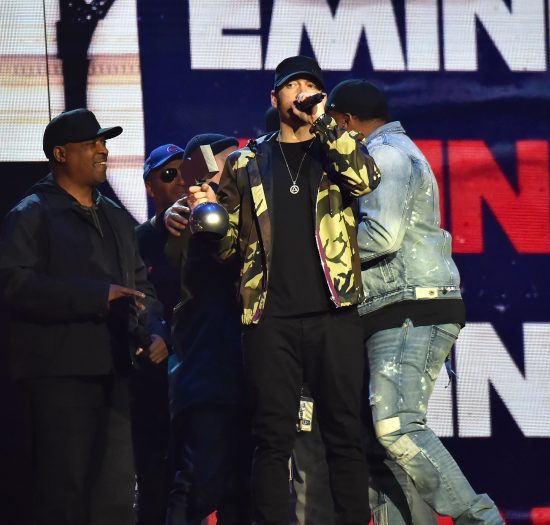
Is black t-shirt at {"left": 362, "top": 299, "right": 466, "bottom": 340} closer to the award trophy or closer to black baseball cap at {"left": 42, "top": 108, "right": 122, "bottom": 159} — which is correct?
the award trophy

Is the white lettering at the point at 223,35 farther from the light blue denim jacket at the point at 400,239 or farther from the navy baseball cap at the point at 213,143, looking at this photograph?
the light blue denim jacket at the point at 400,239

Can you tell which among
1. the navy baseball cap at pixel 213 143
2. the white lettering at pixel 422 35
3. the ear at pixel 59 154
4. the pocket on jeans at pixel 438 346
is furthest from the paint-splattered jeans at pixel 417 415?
the white lettering at pixel 422 35

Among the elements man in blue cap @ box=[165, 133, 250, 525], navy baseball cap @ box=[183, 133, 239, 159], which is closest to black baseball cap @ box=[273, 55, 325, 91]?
man in blue cap @ box=[165, 133, 250, 525]

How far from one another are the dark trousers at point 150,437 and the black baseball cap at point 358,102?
1.33 m

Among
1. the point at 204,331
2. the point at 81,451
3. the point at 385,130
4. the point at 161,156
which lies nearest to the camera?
the point at 81,451

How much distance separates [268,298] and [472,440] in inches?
72.1

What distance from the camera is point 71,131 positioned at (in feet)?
12.9

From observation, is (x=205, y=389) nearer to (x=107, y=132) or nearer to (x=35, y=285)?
(x=35, y=285)

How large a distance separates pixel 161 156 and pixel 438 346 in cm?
144

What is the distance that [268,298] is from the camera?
134 inches

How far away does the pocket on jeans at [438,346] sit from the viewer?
3.74 m

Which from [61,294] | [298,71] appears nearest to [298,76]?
[298,71]

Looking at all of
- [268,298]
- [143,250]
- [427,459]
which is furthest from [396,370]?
[143,250]

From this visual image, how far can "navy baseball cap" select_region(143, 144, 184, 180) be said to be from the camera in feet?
14.4
